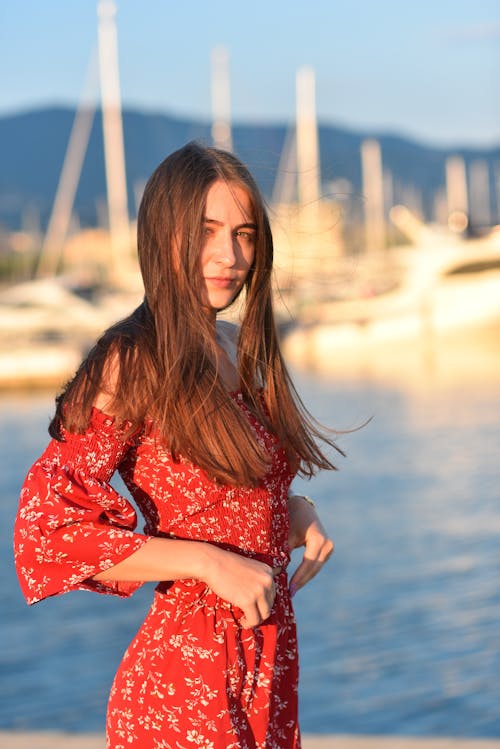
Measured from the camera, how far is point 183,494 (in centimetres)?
190

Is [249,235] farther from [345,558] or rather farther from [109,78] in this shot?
[109,78]

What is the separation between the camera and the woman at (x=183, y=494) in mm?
1813

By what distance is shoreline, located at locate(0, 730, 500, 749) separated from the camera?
3537 millimetres

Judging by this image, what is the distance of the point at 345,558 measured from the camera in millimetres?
11727

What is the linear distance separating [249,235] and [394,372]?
3393 centimetres

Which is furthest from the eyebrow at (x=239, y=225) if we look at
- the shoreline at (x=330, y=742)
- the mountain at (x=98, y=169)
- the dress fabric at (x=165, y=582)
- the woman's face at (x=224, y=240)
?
the mountain at (x=98, y=169)

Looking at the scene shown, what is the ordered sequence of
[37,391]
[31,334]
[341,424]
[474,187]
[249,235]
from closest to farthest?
[249,235]
[341,424]
[37,391]
[31,334]
[474,187]

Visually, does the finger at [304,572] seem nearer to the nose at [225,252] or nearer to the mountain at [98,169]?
the nose at [225,252]

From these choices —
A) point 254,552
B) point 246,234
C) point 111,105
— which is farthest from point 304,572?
point 111,105

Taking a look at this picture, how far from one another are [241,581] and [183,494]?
6.7 inches

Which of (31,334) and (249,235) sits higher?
(31,334)

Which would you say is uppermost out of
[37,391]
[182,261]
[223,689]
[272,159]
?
[37,391]

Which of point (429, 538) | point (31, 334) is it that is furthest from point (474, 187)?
point (429, 538)

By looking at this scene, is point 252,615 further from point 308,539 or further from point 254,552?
point 308,539
